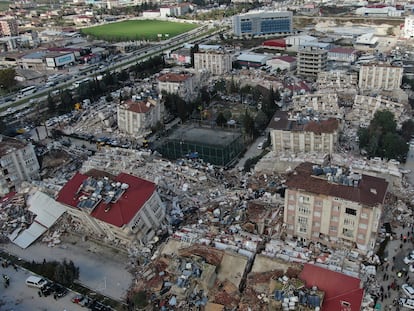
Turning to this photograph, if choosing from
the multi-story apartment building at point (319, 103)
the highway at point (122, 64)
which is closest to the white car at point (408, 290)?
the multi-story apartment building at point (319, 103)

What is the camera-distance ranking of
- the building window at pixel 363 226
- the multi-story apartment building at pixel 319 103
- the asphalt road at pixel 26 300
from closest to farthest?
the asphalt road at pixel 26 300
the building window at pixel 363 226
the multi-story apartment building at pixel 319 103

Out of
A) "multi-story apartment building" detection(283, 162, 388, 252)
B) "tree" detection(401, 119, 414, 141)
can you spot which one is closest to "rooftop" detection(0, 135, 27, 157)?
"multi-story apartment building" detection(283, 162, 388, 252)

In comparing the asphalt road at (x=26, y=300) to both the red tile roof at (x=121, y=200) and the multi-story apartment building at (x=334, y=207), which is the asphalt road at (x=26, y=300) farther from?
the multi-story apartment building at (x=334, y=207)

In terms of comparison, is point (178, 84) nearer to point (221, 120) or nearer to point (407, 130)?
point (221, 120)

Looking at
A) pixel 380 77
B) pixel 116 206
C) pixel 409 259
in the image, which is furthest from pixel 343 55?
pixel 116 206

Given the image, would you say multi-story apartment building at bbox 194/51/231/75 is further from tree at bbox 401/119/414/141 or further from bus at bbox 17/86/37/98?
tree at bbox 401/119/414/141
